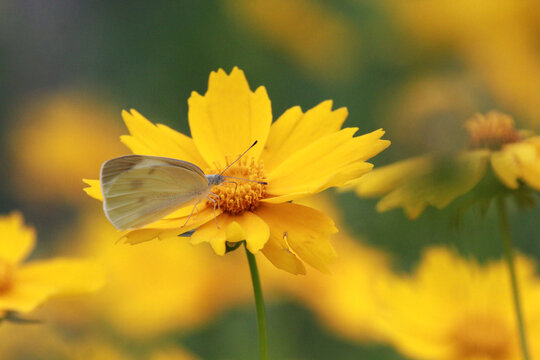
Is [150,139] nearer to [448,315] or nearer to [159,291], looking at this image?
[448,315]

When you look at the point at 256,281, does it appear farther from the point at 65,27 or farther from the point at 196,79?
the point at 65,27

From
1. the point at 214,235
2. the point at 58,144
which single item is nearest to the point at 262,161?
the point at 214,235

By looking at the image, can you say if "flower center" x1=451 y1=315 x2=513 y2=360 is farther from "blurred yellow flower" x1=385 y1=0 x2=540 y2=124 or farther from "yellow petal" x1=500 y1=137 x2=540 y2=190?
"blurred yellow flower" x1=385 y1=0 x2=540 y2=124

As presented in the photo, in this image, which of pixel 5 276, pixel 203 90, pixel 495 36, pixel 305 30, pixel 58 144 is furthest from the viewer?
pixel 58 144

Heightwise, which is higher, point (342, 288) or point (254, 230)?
point (342, 288)

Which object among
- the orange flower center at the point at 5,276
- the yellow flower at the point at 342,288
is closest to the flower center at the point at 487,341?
the yellow flower at the point at 342,288

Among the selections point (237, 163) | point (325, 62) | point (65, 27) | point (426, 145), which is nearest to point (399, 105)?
point (237, 163)
